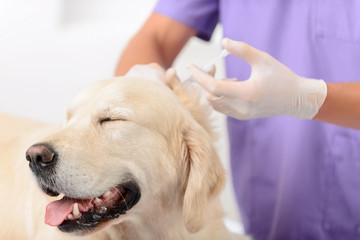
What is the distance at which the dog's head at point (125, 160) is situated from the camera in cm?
90

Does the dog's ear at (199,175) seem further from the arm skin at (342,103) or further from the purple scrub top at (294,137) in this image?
the purple scrub top at (294,137)

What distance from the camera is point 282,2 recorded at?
4.31ft

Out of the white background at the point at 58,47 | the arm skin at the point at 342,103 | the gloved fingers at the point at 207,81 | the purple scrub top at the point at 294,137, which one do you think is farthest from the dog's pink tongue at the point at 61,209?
the white background at the point at 58,47

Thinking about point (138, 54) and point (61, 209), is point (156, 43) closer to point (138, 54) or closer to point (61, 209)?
point (138, 54)

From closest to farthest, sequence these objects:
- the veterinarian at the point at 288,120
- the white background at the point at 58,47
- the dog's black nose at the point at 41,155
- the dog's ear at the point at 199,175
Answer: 1. the dog's black nose at the point at 41,155
2. the dog's ear at the point at 199,175
3. the veterinarian at the point at 288,120
4. the white background at the point at 58,47

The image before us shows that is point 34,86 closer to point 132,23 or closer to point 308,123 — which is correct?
point 132,23

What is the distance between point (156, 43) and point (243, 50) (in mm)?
551

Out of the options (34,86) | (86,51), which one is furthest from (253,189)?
(34,86)

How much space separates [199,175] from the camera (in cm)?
→ 100

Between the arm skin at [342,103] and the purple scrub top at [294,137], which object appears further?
the purple scrub top at [294,137]

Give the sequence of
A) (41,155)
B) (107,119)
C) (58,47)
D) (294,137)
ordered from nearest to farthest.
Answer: (41,155) → (107,119) → (294,137) → (58,47)

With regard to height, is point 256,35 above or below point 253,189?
above

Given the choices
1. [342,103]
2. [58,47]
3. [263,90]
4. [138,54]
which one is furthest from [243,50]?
[58,47]

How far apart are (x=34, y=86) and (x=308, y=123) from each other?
4.91ft
